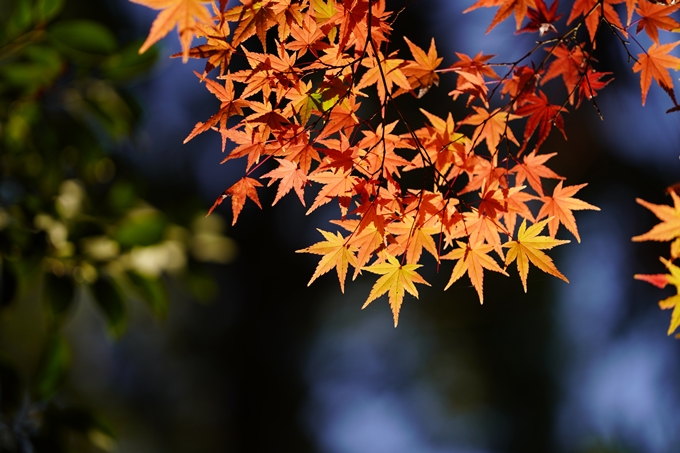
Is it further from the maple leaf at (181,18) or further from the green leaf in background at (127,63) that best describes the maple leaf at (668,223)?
the green leaf in background at (127,63)

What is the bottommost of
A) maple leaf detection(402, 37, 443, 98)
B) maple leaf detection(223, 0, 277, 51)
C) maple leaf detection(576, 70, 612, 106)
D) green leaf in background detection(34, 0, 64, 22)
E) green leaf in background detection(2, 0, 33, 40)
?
green leaf in background detection(2, 0, 33, 40)

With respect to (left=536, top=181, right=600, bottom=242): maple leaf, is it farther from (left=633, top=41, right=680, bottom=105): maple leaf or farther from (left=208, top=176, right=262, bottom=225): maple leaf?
(left=208, top=176, right=262, bottom=225): maple leaf

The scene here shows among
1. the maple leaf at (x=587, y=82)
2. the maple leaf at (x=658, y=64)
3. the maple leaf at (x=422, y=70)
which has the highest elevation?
the maple leaf at (x=658, y=64)

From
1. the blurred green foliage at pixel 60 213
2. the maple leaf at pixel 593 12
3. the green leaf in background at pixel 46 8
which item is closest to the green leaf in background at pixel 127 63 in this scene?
the blurred green foliage at pixel 60 213

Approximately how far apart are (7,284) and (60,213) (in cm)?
17

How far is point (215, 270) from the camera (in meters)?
3.16

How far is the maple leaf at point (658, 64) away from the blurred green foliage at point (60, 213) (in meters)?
0.90

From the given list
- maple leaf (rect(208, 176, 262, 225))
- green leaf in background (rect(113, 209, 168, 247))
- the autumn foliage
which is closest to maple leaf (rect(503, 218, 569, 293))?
the autumn foliage

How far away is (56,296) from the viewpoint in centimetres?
96

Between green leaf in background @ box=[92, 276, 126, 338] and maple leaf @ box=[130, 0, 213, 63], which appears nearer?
maple leaf @ box=[130, 0, 213, 63]

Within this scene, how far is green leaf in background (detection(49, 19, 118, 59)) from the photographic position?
102 cm

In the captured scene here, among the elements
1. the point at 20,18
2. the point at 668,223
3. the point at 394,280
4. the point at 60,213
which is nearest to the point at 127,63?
the point at 20,18

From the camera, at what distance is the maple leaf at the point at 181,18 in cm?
43

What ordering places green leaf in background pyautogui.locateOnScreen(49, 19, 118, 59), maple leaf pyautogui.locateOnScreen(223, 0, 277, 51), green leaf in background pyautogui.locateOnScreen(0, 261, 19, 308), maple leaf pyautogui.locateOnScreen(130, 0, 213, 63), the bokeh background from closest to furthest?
maple leaf pyautogui.locateOnScreen(130, 0, 213, 63), maple leaf pyautogui.locateOnScreen(223, 0, 277, 51), green leaf in background pyautogui.locateOnScreen(0, 261, 19, 308), green leaf in background pyautogui.locateOnScreen(49, 19, 118, 59), the bokeh background
